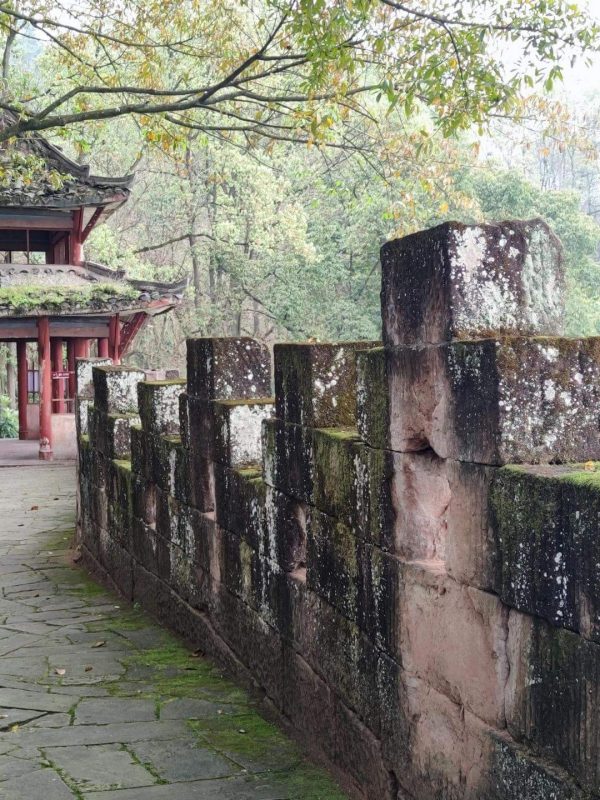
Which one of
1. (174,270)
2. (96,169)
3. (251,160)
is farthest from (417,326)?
(96,169)

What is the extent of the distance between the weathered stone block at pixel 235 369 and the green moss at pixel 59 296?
15962 mm

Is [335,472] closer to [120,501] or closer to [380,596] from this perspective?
[380,596]

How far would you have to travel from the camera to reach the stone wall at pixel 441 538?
281 centimetres

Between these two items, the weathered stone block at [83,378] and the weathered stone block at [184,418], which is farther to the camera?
the weathered stone block at [83,378]

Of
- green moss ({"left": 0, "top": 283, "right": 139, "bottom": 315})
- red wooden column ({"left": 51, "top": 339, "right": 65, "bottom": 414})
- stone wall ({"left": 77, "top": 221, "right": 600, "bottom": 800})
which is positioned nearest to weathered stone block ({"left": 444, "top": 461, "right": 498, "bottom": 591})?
stone wall ({"left": 77, "top": 221, "right": 600, "bottom": 800})

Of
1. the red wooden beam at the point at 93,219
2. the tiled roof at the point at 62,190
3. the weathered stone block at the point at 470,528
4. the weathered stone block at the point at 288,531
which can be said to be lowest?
the weathered stone block at the point at 288,531

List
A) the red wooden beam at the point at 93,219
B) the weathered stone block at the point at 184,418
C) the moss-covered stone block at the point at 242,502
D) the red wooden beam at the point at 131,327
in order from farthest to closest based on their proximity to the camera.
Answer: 1. the red wooden beam at the point at 131,327
2. the red wooden beam at the point at 93,219
3. the weathered stone block at the point at 184,418
4. the moss-covered stone block at the point at 242,502

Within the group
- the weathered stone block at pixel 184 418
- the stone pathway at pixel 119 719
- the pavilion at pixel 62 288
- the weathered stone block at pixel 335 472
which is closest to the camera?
the weathered stone block at pixel 335 472

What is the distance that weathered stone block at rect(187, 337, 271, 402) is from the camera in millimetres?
6219

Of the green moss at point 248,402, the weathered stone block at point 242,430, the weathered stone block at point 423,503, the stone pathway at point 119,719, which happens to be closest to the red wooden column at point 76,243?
the stone pathway at point 119,719

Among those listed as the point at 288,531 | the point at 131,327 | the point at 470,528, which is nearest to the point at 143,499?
the point at 288,531

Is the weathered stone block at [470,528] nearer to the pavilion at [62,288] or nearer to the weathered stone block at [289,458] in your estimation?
the weathered stone block at [289,458]

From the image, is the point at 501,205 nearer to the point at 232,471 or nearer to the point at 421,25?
the point at 421,25

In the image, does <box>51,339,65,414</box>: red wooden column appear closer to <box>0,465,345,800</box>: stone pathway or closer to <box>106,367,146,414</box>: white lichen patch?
<box>106,367,146,414</box>: white lichen patch
